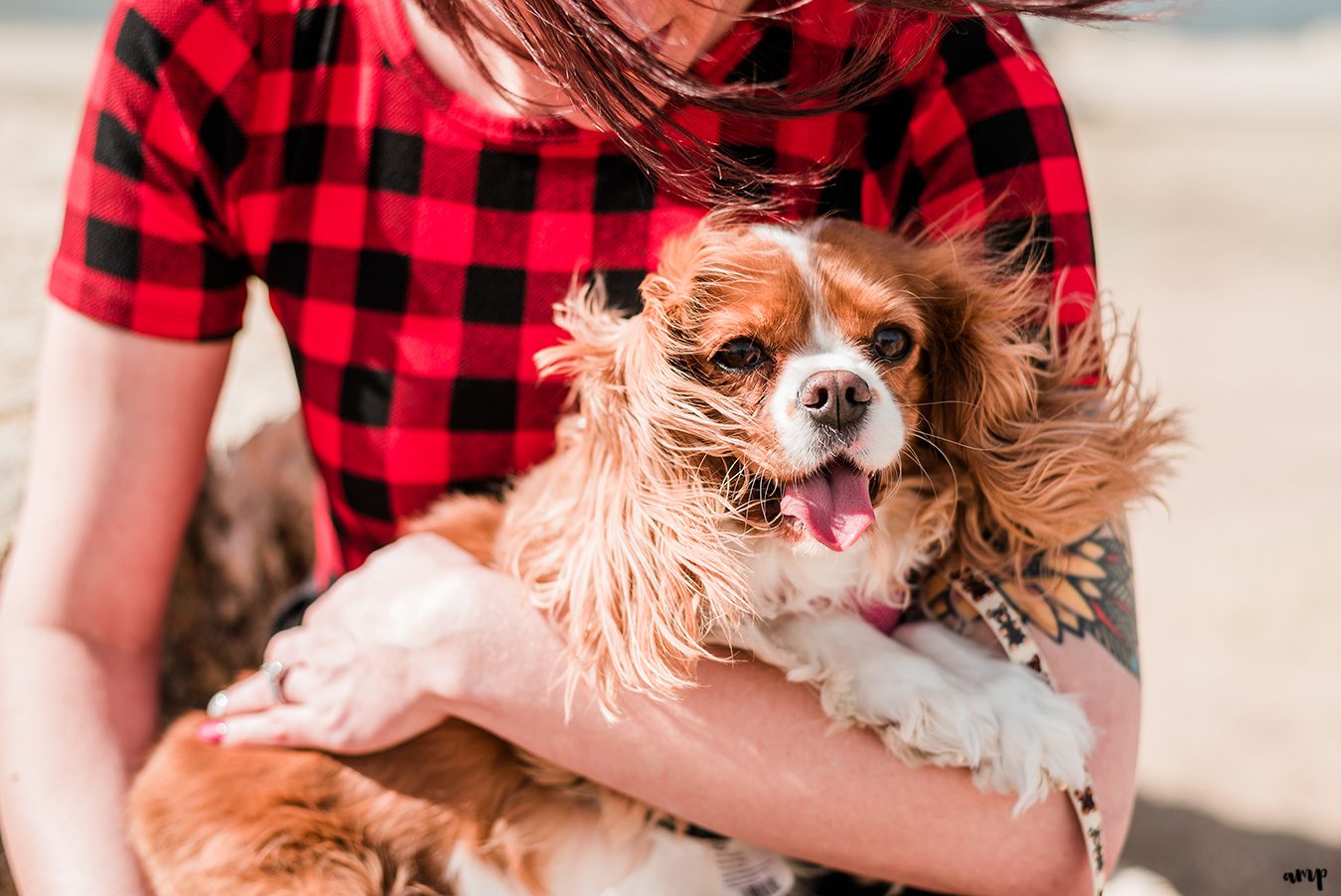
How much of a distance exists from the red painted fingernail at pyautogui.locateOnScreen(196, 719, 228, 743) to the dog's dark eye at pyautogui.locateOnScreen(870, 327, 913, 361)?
1102 mm

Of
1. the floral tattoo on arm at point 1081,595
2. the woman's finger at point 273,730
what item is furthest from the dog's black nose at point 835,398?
the woman's finger at point 273,730

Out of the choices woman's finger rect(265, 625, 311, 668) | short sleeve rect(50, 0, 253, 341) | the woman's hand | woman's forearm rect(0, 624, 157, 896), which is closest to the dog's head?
the woman's hand

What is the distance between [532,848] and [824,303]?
87 cm

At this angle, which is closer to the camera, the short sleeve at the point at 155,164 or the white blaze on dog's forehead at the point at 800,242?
the white blaze on dog's forehead at the point at 800,242

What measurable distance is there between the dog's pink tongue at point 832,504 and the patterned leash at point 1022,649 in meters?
0.33

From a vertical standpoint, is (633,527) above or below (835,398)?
below

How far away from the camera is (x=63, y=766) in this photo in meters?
1.66

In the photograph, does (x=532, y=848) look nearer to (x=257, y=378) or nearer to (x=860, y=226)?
(x=860, y=226)

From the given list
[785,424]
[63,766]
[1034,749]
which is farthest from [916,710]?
[63,766]

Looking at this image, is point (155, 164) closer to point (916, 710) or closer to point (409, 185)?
point (409, 185)

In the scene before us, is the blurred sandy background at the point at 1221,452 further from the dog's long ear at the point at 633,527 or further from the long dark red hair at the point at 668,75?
the dog's long ear at the point at 633,527

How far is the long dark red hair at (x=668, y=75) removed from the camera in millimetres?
1401

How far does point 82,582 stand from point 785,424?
3.49 ft

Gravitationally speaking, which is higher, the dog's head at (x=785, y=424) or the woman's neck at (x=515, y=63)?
the woman's neck at (x=515, y=63)
